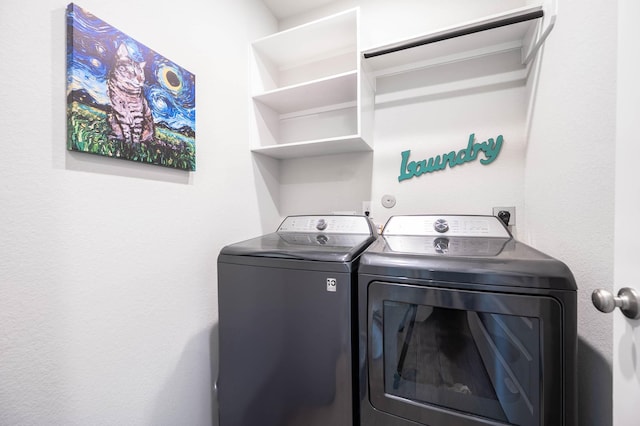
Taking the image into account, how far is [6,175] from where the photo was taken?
2.28ft

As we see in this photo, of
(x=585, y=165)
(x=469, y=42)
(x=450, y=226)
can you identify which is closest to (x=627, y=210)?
(x=585, y=165)

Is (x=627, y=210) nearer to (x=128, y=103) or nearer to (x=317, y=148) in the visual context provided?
(x=317, y=148)

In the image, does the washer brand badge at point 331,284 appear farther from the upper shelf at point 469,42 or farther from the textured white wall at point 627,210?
the upper shelf at point 469,42

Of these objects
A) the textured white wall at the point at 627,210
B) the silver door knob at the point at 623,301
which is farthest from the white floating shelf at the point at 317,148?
the silver door knob at the point at 623,301

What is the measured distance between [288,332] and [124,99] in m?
1.08

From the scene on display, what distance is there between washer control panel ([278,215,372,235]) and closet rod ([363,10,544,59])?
36.7 inches

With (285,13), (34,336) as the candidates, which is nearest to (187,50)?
(285,13)

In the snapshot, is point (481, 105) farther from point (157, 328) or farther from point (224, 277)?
point (157, 328)

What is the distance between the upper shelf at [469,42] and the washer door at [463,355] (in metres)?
1.20

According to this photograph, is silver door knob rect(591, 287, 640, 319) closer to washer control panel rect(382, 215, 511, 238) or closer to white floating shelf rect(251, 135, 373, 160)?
washer control panel rect(382, 215, 511, 238)

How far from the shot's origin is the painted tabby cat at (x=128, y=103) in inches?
36.1

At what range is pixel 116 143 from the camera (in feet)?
3.04

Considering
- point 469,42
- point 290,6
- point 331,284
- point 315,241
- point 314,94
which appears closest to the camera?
point 331,284

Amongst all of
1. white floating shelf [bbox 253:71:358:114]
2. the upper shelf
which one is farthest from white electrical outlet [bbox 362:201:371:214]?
the upper shelf
